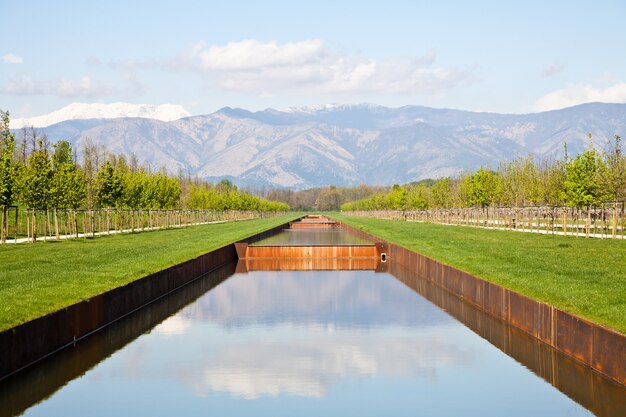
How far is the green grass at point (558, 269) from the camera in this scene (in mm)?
17406

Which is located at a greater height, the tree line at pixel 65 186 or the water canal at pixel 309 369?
the tree line at pixel 65 186

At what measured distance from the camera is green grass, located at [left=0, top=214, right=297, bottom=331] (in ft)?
59.2

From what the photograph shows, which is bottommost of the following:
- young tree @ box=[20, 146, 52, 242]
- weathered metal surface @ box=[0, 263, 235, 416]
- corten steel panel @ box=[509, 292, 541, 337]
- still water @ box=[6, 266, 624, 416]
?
still water @ box=[6, 266, 624, 416]

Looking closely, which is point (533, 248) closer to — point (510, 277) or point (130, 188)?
point (510, 277)

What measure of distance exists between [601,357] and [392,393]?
4.08 metres

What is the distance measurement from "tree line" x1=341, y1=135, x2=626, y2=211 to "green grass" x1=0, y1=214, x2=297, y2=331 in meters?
22.9

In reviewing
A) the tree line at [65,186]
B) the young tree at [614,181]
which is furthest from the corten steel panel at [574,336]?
Result: the young tree at [614,181]

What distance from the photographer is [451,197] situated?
105562 mm

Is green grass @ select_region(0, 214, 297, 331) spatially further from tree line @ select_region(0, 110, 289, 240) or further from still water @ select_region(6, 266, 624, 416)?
tree line @ select_region(0, 110, 289, 240)

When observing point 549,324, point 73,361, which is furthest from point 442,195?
point 73,361

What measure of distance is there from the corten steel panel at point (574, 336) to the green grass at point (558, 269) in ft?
0.79

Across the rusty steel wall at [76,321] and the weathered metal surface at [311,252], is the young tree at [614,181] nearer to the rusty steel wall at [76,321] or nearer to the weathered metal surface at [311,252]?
the weathered metal surface at [311,252]

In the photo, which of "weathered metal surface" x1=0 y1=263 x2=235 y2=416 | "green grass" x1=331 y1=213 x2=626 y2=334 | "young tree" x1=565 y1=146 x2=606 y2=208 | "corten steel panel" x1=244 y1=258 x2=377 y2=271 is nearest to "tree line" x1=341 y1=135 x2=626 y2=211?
"young tree" x1=565 y1=146 x2=606 y2=208

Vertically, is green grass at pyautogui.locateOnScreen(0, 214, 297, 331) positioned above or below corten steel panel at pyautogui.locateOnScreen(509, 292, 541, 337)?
above
